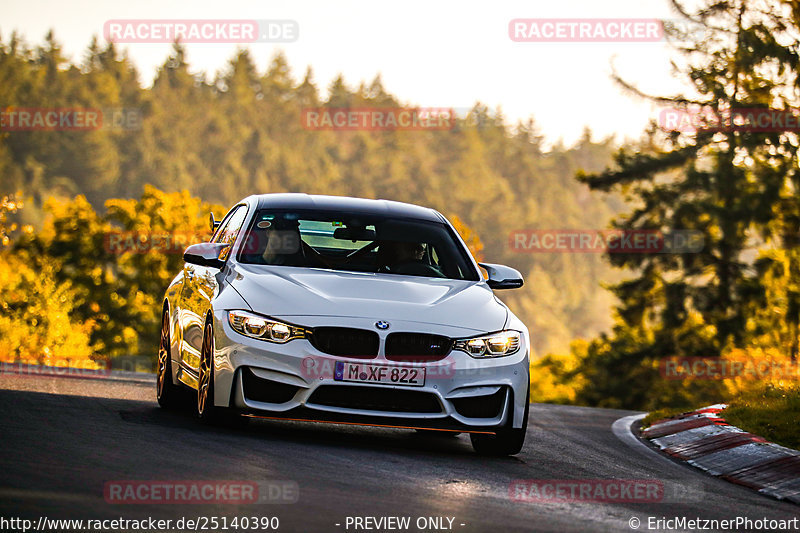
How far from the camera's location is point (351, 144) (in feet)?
636

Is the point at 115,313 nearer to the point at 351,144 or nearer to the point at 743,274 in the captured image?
the point at 743,274

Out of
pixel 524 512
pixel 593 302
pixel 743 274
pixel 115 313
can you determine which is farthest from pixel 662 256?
pixel 593 302

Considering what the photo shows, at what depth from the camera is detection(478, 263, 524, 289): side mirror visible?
32.5 ft

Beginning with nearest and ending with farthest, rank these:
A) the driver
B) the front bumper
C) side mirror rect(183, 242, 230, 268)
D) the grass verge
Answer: the front bumper
side mirror rect(183, 242, 230, 268)
the driver
the grass verge

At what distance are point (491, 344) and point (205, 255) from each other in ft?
7.72

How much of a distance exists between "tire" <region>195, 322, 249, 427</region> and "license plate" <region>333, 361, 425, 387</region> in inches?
32.8

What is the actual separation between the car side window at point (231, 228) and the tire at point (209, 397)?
3.42 feet

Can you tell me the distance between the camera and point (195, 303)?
32.1ft

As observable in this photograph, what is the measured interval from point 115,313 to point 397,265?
212ft

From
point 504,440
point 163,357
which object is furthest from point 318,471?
point 163,357
